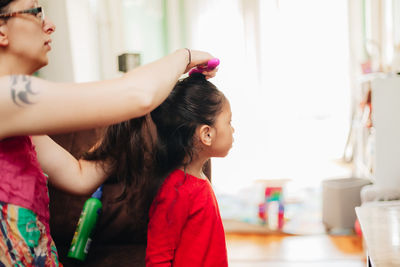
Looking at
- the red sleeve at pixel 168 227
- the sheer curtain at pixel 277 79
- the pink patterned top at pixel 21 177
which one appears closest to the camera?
the pink patterned top at pixel 21 177

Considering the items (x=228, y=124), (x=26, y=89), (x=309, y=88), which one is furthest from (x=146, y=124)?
(x=309, y=88)

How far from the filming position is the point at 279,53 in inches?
136

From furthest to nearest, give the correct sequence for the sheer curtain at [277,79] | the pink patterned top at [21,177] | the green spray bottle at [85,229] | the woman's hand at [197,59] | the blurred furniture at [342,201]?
the sheer curtain at [277,79] < the blurred furniture at [342,201] < the green spray bottle at [85,229] < the woman's hand at [197,59] < the pink patterned top at [21,177]

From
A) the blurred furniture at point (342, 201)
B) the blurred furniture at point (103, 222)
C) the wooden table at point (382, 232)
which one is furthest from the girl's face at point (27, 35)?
the blurred furniture at point (342, 201)

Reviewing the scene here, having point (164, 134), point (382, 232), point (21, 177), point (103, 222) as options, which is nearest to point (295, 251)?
point (103, 222)

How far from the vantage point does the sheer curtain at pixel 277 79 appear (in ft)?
10.9

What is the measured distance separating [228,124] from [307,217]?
2069mm

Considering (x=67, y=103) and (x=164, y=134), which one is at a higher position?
(x=67, y=103)

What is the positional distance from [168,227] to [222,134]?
29cm

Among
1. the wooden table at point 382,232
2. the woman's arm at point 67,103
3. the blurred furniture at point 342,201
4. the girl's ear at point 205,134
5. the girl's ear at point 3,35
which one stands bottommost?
the blurred furniture at point 342,201

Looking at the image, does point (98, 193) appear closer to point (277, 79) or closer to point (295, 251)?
point (295, 251)

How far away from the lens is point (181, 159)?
3.42ft

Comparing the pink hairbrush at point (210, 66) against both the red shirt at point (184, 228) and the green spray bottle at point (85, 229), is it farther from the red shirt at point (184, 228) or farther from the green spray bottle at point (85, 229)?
the green spray bottle at point (85, 229)

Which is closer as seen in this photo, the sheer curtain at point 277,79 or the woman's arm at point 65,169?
the woman's arm at point 65,169
